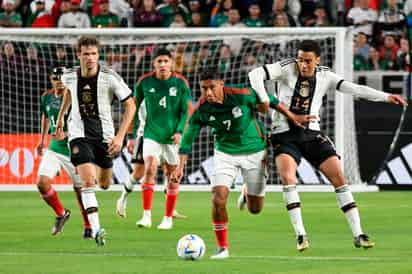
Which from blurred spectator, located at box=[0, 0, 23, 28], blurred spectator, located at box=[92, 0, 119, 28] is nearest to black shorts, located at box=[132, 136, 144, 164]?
blurred spectator, located at box=[92, 0, 119, 28]

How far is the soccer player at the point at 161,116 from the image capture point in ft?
51.3

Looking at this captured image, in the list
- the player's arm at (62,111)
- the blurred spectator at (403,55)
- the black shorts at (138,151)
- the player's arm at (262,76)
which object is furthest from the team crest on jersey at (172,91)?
the blurred spectator at (403,55)

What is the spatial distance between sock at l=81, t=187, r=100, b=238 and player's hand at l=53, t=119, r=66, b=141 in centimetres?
113

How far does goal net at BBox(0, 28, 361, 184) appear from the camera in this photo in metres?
21.7

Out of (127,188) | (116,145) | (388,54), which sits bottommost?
(127,188)

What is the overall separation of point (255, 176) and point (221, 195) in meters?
0.85

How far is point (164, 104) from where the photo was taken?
1584 centimetres

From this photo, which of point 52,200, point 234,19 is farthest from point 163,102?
point 234,19

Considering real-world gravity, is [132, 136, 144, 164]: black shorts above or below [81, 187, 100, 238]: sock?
below

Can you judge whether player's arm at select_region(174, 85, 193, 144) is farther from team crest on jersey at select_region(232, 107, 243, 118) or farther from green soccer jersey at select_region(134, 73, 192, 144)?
team crest on jersey at select_region(232, 107, 243, 118)

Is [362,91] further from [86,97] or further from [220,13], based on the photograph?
[220,13]

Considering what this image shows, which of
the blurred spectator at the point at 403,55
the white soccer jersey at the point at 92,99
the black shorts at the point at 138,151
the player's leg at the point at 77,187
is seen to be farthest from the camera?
the blurred spectator at the point at 403,55

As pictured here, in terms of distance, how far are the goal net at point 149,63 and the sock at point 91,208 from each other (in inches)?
370

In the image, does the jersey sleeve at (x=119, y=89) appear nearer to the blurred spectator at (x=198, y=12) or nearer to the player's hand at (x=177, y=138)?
the player's hand at (x=177, y=138)
